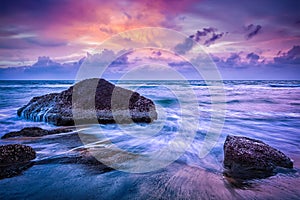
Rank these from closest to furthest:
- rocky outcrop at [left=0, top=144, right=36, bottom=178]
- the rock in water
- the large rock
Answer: rocky outcrop at [left=0, top=144, right=36, bottom=178] → the rock in water → the large rock

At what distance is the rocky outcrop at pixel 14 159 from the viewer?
3.47 meters

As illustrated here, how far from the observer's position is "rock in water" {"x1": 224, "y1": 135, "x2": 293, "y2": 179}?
3.72 m

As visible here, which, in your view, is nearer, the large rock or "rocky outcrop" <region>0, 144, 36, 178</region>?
"rocky outcrop" <region>0, 144, 36, 178</region>

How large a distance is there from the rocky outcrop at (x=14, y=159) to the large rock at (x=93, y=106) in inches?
128

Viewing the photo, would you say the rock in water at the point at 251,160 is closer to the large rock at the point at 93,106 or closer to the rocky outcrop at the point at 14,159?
the rocky outcrop at the point at 14,159

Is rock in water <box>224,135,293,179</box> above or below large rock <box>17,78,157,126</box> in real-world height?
below

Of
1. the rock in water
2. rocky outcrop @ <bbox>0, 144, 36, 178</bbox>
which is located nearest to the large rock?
rocky outcrop @ <bbox>0, 144, 36, 178</bbox>

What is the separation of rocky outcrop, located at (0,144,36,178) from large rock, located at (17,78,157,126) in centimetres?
326

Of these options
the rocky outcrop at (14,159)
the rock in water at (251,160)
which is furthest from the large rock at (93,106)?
the rock in water at (251,160)

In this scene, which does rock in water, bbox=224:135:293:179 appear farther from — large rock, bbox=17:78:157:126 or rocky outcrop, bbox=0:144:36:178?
large rock, bbox=17:78:157:126

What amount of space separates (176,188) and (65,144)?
2.87 meters

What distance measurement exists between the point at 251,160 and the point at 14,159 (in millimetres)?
3947

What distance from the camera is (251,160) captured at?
3881 millimetres

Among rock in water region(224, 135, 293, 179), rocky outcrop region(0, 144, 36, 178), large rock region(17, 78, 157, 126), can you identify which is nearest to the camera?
rocky outcrop region(0, 144, 36, 178)
